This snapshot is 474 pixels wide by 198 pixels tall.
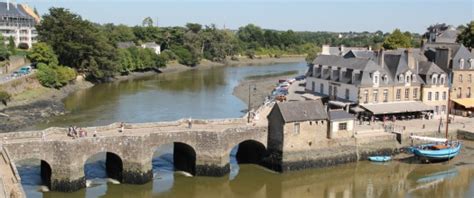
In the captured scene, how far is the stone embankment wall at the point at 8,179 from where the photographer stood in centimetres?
2163

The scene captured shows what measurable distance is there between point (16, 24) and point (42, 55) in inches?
987

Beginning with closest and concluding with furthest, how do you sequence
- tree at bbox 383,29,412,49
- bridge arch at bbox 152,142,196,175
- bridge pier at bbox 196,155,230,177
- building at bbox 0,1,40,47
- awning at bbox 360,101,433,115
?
1. bridge pier at bbox 196,155,230,177
2. bridge arch at bbox 152,142,196,175
3. awning at bbox 360,101,433,115
4. tree at bbox 383,29,412,49
5. building at bbox 0,1,40,47

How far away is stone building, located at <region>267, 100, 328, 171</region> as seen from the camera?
34875 mm

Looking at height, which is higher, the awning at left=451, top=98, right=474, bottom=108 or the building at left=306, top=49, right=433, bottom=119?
the building at left=306, top=49, right=433, bottom=119

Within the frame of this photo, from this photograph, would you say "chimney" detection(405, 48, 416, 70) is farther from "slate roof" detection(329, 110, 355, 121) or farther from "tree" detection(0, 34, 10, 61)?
"tree" detection(0, 34, 10, 61)

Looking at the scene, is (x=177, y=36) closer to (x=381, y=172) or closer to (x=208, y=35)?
(x=208, y=35)

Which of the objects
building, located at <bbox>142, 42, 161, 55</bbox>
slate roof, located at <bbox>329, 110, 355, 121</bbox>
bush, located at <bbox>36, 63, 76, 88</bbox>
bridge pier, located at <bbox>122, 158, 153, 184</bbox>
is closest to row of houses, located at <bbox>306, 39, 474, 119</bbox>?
slate roof, located at <bbox>329, 110, 355, 121</bbox>

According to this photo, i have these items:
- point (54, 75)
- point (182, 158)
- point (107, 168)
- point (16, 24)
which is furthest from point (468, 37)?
point (16, 24)

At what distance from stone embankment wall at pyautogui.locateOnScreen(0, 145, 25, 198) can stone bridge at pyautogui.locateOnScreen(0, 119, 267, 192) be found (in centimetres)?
176

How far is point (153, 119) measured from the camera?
51906 millimetres

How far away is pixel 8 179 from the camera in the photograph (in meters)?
24.0

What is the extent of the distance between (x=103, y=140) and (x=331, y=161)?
15456mm

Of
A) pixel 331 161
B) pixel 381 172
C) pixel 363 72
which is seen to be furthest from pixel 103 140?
pixel 363 72

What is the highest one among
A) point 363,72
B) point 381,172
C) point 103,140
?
point 363,72
